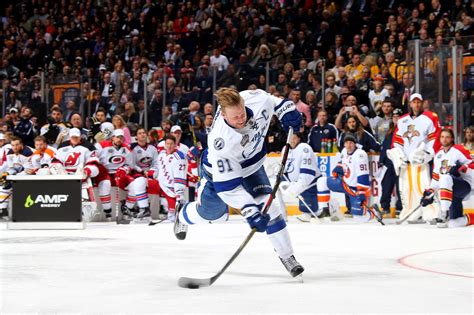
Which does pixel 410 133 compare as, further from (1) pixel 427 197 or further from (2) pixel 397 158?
(1) pixel 427 197

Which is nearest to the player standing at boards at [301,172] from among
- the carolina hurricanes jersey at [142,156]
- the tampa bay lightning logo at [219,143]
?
the carolina hurricanes jersey at [142,156]

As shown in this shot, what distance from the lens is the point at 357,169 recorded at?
9.79 meters

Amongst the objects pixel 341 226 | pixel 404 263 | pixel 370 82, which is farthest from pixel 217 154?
pixel 370 82

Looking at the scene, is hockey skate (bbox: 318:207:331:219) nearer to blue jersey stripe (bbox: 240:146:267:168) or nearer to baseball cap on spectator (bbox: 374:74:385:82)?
baseball cap on spectator (bbox: 374:74:385:82)

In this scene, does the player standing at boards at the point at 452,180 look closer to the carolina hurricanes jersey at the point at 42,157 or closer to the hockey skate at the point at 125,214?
the hockey skate at the point at 125,214

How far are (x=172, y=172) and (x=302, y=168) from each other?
1471mm

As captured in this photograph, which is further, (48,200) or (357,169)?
(357,169)

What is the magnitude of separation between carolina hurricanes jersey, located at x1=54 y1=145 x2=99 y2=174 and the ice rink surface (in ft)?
7.34

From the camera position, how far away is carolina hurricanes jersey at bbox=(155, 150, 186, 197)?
10031mm

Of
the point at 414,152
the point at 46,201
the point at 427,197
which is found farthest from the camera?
the point at 414,152

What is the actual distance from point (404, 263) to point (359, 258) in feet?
1.27

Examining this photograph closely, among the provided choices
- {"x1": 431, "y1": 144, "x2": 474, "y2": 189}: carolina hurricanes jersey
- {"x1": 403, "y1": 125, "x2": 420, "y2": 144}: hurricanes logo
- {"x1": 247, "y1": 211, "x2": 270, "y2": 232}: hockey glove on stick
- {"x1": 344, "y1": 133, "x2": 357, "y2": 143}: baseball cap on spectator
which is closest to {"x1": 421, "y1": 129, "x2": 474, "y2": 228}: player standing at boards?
{"x1": 431, "y1": 144, "x2": 474, "y2": 189}: carolina hurricanes jersey

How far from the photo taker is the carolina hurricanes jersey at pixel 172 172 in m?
10.0

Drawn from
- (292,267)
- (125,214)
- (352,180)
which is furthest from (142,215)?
(292,267)
